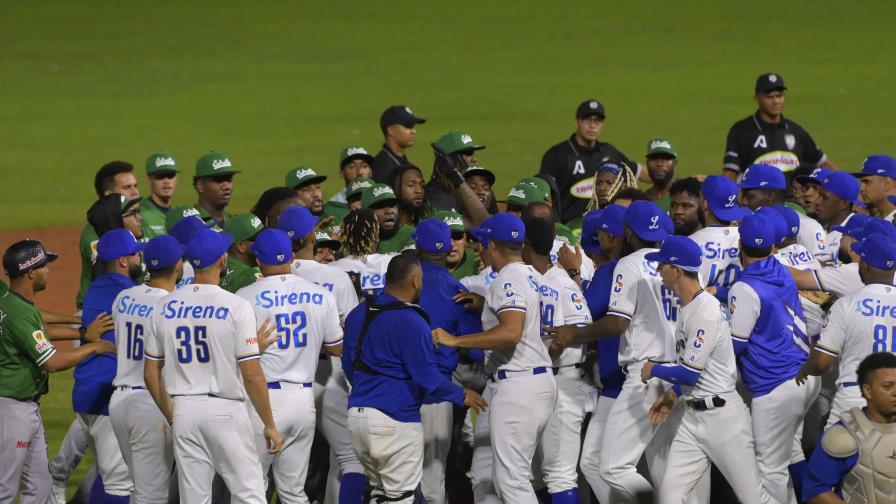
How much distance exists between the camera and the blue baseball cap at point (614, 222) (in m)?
7.75

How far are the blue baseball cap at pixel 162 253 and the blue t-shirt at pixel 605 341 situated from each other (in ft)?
7.55

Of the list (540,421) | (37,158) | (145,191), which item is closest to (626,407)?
(540,421)

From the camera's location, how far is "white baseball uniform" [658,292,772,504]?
7086mm

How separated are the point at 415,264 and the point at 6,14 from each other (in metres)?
25.4

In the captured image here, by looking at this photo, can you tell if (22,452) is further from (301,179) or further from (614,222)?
(614,222)

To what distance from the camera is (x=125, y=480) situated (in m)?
7.69

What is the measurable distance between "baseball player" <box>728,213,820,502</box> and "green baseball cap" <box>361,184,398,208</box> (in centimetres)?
248

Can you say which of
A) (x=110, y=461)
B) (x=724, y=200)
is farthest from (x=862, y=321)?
(x=110, y=461)

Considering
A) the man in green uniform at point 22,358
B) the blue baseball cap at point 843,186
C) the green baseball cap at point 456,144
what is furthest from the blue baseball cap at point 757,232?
the green baseball cap at point 456,144

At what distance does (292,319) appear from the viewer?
7281 millimetres

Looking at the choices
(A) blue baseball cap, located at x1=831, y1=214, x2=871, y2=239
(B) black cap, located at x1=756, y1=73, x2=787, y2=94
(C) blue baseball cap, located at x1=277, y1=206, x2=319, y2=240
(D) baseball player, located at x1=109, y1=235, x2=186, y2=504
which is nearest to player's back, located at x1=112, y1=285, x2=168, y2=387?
(D) baseball player, located at x1=109, y1=235, x2=186, y2=504

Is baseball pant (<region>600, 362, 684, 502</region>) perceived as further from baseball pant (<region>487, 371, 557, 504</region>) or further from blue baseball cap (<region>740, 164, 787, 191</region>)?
blue baseball cap (<region>740, 164, 787, 191</region>)

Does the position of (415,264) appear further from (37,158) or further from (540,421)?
(37,158)

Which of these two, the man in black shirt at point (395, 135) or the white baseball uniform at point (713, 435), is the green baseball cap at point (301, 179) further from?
the white baseball uniform at point (713, 435)
